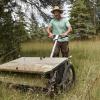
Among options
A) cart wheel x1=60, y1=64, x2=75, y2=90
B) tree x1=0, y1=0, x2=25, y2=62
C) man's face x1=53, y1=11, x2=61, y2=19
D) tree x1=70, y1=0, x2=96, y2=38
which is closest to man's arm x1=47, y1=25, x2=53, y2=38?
man's face x1=53, y1=11, x2=61, y2=19

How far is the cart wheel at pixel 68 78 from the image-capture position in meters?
6.70

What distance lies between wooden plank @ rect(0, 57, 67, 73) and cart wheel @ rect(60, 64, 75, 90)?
0.33 m

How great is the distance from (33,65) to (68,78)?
1107mm

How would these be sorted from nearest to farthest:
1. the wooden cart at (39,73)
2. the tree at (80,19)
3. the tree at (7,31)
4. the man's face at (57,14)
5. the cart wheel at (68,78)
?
the wooden cart at (39,73) < the cart wheel at (68,78) < the man's face at (57,14) < the tree at (7,31) < the tree at (80,19)

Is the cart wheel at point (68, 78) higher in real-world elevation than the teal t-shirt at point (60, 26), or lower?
lower

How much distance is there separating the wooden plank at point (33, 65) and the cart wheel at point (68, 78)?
327 mm

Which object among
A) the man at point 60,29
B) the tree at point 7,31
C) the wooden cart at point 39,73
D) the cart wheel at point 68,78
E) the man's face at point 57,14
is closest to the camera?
the wooden cart at point 39,73

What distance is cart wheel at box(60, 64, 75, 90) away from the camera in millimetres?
6695

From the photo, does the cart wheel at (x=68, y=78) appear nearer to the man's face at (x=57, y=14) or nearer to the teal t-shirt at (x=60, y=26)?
the teal t-shirt at (x=60, y=26)

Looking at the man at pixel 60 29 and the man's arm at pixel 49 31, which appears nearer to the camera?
the man's arm at pixel 49 31

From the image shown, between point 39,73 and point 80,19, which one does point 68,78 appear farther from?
point 80,19

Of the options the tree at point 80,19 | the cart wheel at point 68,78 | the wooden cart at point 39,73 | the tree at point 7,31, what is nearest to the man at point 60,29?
the cart wheel at point 68,78

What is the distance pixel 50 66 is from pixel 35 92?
533 millimetres

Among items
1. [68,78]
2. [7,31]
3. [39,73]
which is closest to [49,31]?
[68,78]
